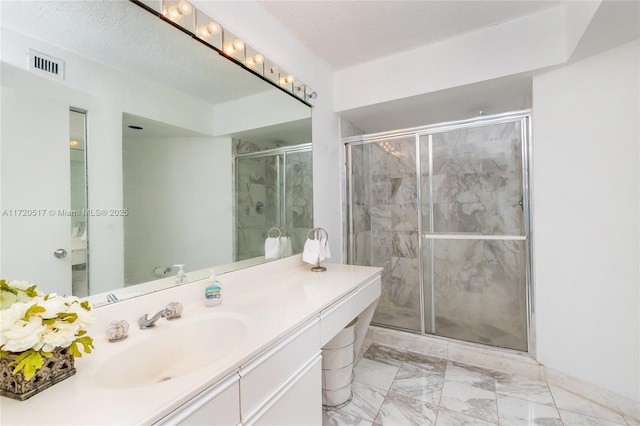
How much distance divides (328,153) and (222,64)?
1.18m

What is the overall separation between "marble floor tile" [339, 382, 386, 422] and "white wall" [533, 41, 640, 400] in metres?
1.21

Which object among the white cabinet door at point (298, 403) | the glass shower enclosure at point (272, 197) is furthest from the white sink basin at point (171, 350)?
the glass shower enclosure at point (272, 197)

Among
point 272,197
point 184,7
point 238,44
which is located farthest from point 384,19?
point 272,197

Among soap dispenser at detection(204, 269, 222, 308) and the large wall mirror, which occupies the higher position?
the large wall mirror

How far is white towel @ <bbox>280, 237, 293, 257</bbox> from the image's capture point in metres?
1.95

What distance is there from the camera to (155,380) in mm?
938

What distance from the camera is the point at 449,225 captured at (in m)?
2.50

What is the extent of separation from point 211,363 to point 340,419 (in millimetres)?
1193

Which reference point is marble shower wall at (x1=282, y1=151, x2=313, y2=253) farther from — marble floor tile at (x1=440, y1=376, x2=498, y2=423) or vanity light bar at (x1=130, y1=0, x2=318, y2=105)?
marble floor tile at (x1=440, y1=376, x2=498, y2=423)

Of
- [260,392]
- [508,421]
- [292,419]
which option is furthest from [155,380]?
[508,421]

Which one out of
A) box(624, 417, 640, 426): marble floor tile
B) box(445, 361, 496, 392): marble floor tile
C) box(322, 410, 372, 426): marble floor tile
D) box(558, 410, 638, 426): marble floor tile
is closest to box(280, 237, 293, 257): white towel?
box(322, 410, 372, 426): marble floor tile

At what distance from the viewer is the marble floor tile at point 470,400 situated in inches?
65.0

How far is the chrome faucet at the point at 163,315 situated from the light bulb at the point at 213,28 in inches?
51.7

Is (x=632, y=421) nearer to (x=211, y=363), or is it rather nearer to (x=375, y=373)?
(x=375, y=373)
